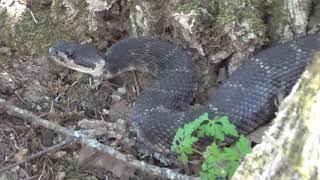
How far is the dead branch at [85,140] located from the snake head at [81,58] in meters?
0.71

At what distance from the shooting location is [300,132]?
1.97 metres

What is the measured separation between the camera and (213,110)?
402cm

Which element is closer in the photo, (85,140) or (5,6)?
(85,140)

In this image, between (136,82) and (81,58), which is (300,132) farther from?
(81,58)

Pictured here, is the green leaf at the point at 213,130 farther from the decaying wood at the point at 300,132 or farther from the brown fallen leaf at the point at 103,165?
the decaying wood at the point at 300,132

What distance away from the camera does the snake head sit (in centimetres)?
477

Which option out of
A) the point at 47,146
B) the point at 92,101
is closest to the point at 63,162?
the point at 47,146

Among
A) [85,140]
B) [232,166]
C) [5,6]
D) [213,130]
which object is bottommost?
[85,140]

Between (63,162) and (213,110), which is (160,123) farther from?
(63,162)

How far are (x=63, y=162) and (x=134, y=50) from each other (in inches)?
50.5

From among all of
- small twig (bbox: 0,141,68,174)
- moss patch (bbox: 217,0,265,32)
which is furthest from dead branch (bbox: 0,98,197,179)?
moss patch (bbox: 217,0,265,32)

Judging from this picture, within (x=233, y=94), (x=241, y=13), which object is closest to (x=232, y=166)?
(x=233, y=94)

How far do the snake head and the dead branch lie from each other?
71 centimetres

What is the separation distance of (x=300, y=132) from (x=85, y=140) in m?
2.24
